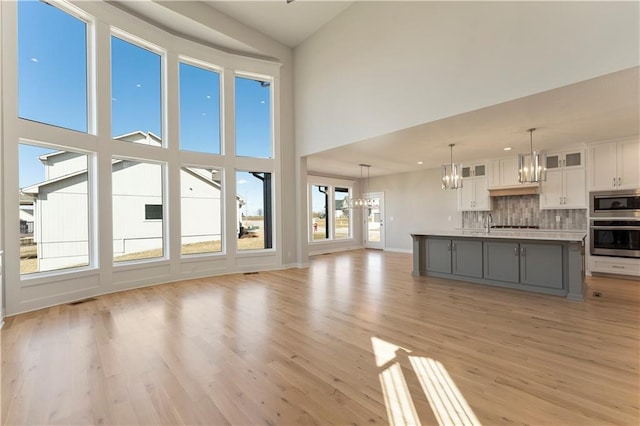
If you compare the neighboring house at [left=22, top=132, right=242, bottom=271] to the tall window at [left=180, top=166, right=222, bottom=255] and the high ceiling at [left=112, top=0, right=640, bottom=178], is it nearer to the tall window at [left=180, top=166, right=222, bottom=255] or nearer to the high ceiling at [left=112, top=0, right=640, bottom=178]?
the tall window at [left=180, top=166, right=222, bottom=255]

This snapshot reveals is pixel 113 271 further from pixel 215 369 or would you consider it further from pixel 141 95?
pixel 215 369

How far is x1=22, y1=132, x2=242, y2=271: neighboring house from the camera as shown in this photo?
14.1 feet

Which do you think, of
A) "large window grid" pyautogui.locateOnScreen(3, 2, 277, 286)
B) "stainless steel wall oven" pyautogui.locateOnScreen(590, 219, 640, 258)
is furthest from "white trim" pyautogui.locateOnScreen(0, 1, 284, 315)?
"stainless steel wall oven" pyautogui.locateOnScreen(590, 219, 640, 258)

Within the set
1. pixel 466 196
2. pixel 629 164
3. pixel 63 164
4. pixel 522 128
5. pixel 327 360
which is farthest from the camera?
pixel 466 196

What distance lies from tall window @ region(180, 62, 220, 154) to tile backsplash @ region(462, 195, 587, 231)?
695 cm

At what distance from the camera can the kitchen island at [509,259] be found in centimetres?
412

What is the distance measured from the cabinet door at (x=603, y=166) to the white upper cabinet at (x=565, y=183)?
17cm

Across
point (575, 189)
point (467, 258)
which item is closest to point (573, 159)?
point (575, 189)

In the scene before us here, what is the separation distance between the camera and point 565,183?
5965 millimetres

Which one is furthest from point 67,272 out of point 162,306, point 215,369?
point 215,369

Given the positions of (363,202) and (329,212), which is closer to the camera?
(363,202)

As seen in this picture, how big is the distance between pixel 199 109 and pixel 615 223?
8.49m

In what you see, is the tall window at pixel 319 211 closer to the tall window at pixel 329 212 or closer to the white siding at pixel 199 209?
the tall window at pixel 329 212

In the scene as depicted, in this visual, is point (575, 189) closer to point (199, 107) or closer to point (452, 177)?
point (452, 177)
